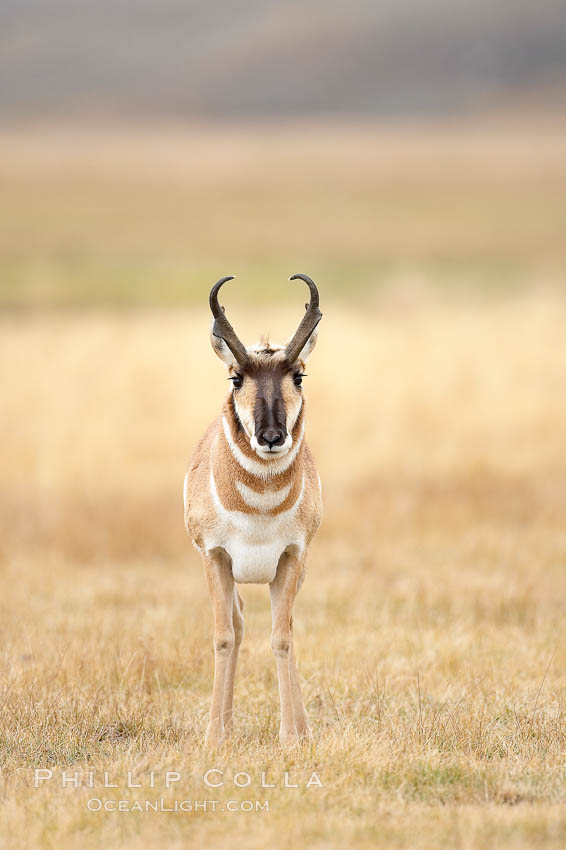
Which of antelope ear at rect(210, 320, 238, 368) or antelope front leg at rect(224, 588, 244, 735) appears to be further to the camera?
antelope front leg at rect(224, 588, 244, 735)

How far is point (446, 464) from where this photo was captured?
19.4m

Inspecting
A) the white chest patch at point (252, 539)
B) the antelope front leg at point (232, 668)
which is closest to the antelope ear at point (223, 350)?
the white chest patch at point (252, 539)

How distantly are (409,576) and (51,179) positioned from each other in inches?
3056

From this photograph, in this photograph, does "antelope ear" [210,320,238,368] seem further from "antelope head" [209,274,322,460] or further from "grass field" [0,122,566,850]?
"grass field" [0,122,566,850]

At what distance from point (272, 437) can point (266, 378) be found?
477mm

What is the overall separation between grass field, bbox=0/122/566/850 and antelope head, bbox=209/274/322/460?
6.10 feet

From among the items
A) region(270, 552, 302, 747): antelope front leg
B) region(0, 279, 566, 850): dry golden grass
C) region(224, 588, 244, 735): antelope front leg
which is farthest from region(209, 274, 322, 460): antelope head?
region(0, 279, 566, 850): dry golden grass

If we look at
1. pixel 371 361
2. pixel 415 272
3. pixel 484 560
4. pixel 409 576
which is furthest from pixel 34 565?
pixel 415 272

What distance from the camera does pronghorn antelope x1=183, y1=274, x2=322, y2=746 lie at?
6.96m

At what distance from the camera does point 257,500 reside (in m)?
7.10

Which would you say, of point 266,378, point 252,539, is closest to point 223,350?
point 266,378

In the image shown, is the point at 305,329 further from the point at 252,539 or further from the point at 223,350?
the point at 252,539

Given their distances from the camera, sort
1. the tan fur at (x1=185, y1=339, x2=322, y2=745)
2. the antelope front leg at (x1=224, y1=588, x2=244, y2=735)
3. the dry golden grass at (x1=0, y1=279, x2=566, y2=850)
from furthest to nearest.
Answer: the antelope front leg at (x1=224, y1=588, x2=244, y2=735) < the tan fur at (x1=185, y1=339, x2=322, y2=745) < the dry golden grass at (x1=0, y1=279, x2=566, y2=850)

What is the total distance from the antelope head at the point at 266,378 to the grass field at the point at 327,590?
1.86m
